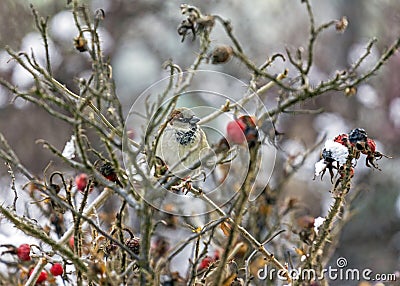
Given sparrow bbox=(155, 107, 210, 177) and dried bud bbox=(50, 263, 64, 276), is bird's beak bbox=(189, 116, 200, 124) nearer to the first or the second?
sparrow bbox=(155, 107, 210, 177)

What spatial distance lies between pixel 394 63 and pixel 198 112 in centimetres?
259

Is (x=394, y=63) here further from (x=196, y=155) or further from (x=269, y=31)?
(x=196, y=155)

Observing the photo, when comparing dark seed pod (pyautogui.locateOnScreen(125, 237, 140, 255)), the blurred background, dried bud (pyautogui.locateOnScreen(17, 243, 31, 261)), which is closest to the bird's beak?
dark seed pod (pyautogui.locateOnScreen(125, 237, 140, 255))

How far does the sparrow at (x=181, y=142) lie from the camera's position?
0.69m

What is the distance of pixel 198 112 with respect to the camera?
2.50 feet

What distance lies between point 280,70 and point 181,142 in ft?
7.30

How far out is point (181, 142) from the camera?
2.31ft

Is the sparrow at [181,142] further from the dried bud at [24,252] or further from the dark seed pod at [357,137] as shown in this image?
the dried bud at [24,252]

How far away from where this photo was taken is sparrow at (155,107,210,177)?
2.27ft

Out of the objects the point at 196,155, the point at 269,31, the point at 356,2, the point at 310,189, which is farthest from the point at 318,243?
the point at 269,31

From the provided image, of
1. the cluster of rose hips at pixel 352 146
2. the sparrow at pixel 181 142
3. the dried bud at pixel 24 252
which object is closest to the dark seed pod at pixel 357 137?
the cluster of rose hips at pixel 352 146

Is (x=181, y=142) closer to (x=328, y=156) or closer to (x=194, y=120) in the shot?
(x=194, y=120)

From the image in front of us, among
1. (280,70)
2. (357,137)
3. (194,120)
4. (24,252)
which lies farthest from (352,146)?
(280,70)

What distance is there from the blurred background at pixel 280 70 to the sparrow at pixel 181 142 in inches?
49.5
